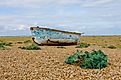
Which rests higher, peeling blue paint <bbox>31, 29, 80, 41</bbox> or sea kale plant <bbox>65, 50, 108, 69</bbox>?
peeling blue paint <bbox>31, 29, 80, 41</bbox>

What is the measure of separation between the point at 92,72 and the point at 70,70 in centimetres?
94

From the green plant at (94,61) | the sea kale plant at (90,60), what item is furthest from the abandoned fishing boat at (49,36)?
the green plant at (94,61)

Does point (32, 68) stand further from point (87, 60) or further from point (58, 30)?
point (58, 30)

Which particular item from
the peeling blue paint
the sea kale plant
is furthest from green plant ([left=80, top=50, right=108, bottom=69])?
the peeling blue paint

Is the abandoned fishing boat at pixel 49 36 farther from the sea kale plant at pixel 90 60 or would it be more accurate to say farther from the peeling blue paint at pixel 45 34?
the sea kale plant at pixel 90 60

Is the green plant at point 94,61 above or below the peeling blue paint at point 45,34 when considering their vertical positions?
below

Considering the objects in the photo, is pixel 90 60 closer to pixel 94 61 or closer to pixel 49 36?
pixel 94 61

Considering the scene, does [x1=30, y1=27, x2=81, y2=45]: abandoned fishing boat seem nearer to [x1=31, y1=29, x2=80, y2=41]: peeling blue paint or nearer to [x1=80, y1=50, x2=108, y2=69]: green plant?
[x1=31, y1=29, x2=80, y2=41]: peeling blue paint

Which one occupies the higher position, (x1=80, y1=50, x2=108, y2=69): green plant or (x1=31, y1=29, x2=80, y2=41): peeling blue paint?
(x1=31, y1=29, x2=80, y2=41): peeling blue paint

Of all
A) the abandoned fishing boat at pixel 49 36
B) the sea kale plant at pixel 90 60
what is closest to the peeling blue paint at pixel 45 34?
the abandoned fishing boat at pixel 49 36

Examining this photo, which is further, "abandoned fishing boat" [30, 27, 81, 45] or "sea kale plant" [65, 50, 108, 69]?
"abandoned fishing boat" [30, 27, 81, 45]

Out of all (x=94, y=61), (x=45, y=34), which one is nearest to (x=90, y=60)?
(x=94, y=61)

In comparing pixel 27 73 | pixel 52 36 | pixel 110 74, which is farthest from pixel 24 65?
pixel 52 36

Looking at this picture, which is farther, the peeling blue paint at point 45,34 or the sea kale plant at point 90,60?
the peeling blue paint at point 45,34
